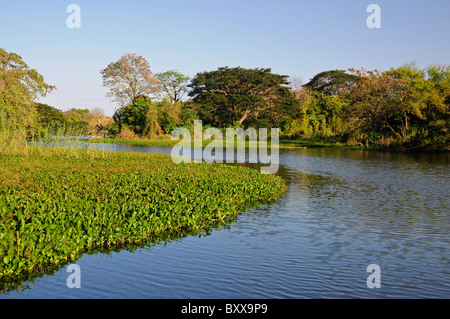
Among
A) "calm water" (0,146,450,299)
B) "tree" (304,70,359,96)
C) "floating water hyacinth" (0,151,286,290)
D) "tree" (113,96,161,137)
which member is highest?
"tree" (304,70,359,96)

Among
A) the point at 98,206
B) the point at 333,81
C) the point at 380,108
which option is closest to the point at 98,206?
the point at 98,206

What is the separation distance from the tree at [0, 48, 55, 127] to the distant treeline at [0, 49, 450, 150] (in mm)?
9530

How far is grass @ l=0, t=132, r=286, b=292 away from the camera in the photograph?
8.88 metres

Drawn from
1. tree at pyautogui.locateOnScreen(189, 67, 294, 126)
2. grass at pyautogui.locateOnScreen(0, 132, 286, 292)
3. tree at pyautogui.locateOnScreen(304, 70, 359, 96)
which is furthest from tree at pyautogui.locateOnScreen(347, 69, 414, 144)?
grass at pyautogui.locateOnScreen(0, 132, 286, 292)

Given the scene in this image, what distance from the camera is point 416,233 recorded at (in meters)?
12.4

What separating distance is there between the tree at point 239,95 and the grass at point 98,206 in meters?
42.0

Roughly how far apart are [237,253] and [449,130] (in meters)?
40.0

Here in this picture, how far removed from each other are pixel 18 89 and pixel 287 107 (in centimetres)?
3977

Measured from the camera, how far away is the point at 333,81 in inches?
3164

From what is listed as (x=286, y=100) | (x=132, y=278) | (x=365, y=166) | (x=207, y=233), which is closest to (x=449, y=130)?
(x=365, y=166)

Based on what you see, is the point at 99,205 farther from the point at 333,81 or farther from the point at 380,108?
the point at 333,81

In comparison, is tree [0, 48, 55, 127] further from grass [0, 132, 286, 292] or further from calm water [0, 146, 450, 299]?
calm water [0, 146, 450, 299]

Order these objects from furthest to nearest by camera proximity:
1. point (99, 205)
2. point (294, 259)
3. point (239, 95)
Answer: point (239, 95) < point (99, 205) < point (294, 259)

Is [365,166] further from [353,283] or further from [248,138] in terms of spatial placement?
[248,138]
